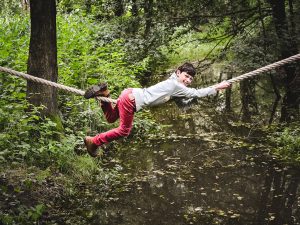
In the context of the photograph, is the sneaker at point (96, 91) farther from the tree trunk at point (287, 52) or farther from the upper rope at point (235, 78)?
the tree trunk at point (287, 52)

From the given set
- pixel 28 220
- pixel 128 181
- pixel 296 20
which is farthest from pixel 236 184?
pixel 296 20

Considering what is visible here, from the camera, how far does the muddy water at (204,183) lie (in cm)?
506

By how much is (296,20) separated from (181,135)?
3599mm

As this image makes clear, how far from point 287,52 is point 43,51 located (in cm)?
564

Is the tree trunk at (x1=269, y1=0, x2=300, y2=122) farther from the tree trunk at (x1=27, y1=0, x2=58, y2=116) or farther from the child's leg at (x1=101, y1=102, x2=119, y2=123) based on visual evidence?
the tree trunk at (x1=27, y1=0, x2=58, y2=116)

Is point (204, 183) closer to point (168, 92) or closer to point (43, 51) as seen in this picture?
point (168, 92)

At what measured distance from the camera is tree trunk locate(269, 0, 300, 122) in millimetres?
8469

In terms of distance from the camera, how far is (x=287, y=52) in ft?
28.4

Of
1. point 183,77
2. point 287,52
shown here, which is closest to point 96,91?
point 183,77

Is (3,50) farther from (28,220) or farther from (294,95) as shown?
(294,95)

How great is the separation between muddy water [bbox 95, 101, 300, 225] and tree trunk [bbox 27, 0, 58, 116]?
185 centimetres

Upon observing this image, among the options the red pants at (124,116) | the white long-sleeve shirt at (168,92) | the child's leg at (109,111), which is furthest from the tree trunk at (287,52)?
the red pants at (124,116)

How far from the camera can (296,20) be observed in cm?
839

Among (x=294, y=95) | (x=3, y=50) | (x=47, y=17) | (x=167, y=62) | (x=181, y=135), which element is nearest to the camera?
(x=47, y=17)
